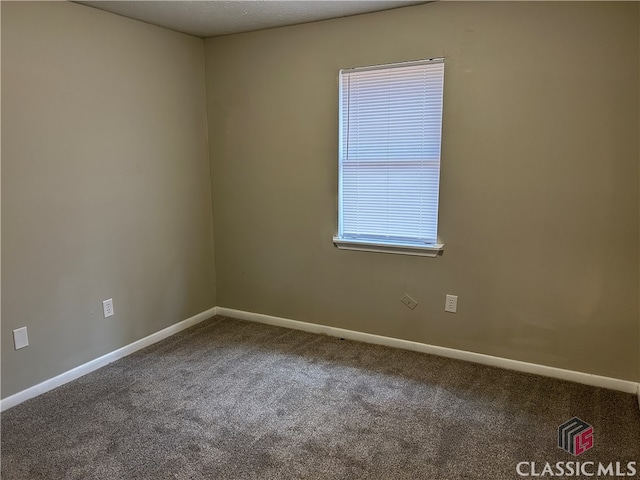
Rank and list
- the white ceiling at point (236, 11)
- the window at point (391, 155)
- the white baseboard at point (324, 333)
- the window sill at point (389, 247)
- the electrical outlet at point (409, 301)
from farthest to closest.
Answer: the electrical outlet at point (409, 301), the window sill at point (389, 247), the window at point (391, 155), the white ceiling at point (236, 11), the white baseboard at point (324, 333)

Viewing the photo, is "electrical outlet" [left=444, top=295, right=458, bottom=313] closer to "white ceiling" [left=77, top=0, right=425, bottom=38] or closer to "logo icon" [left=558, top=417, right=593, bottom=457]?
"logo icon" [left=558, top=417, right=593, bottom=457]

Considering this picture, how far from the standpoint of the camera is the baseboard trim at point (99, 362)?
243cm

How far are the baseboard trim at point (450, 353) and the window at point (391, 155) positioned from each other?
26.4 inches

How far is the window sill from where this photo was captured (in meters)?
2.91

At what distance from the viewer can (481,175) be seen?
8.86 feet

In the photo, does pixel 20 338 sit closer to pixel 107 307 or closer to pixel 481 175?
pixel 107 307

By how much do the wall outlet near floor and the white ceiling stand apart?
6.35ft

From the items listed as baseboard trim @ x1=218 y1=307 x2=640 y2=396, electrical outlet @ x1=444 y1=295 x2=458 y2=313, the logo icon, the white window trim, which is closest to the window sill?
the white window trim

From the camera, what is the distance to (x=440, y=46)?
268 cm

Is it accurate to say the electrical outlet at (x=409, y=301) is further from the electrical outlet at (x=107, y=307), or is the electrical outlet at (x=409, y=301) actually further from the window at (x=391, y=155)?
the electrical outlet at (x=107, y=307)

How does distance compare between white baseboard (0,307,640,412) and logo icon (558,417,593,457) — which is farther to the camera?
white baseboard (0,307,640,412)

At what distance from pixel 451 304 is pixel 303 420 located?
4.22 feet

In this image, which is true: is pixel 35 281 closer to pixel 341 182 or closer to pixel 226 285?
pixel 226 285

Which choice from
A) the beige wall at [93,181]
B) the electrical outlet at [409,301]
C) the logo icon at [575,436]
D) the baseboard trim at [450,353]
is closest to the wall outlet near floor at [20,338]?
the beige wall at [93,181]
